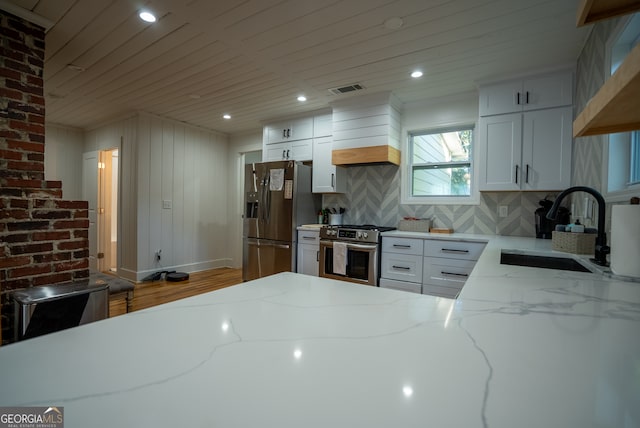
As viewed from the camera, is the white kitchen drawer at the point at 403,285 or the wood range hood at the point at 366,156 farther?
the wood range hood at the point at 366,156

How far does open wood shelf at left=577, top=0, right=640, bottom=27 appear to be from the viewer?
64 cm

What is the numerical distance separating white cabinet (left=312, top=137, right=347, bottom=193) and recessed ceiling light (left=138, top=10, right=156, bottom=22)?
216 cm

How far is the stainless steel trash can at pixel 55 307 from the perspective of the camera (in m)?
1.53

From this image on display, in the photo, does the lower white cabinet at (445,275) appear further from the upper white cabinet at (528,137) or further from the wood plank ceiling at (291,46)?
the wood plank ceiling at (291,46)

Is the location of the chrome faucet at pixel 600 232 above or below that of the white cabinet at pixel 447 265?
above

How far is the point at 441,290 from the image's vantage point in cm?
275

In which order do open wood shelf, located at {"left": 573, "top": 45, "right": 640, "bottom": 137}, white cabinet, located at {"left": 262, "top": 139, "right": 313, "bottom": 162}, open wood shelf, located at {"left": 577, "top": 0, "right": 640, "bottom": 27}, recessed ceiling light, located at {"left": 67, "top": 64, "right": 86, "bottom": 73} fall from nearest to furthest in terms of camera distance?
1. open wood shelf, located at {"left": 573, "top": 45, "right": 640, "bottom": 137}
2. open wood shelf, located at {"left": 577, "top": 0, "right": 640, "bottom": 27}
3. recessed ceiling light, located at {"left": 67, "top": 64, "right": 86, "bottom": 73}
4. white cabinet, located at {"left": 262, "top": 139, "right": 313, "bottom": 162}

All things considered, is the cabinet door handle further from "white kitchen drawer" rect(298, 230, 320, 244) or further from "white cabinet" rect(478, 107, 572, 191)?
"white kitchen drawer" rect(298, 230, 320, 244)

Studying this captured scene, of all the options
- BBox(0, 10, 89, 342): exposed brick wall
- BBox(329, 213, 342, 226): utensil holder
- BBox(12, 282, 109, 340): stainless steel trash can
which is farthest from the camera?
BBox(329, 213, 342, 226): utensil holder

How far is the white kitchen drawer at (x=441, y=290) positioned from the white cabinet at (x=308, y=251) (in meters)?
1.22

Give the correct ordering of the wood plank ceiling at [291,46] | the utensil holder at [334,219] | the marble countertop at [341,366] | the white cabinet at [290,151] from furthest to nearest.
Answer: the white cabinet at [290,151] → the utensil holder at [334,219] → the wood plank ceiling at [291,46] → the marble countertop at [341,366]

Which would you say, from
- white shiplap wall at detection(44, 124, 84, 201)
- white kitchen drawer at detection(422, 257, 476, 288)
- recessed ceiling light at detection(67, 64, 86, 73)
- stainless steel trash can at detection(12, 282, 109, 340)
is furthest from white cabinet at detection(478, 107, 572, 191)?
white shiplap wall at detection(44, 124, 84, 201)

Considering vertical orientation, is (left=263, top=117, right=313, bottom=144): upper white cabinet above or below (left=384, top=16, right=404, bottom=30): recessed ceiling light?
below

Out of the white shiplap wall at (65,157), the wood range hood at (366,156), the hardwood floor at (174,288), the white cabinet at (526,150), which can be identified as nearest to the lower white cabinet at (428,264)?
the white cabinet at (526,150)
